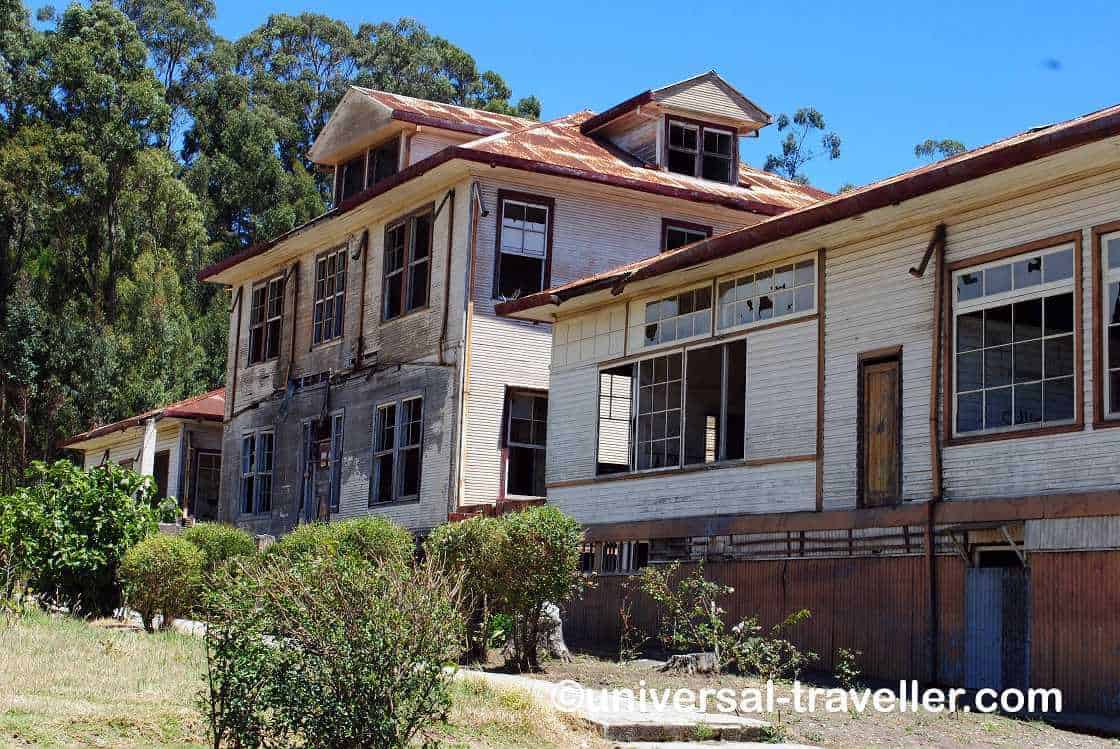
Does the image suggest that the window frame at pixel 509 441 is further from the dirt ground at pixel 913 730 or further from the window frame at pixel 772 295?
the dirt ground at pixel 913 730

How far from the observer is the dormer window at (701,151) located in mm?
26156

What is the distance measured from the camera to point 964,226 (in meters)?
14.8

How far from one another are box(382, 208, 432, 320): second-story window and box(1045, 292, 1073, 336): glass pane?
12722 millimetres

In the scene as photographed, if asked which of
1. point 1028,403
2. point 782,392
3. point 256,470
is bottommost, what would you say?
point 256,470

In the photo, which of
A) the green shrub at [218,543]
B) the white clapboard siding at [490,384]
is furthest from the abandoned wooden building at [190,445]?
the white clapboard siding at [490,384]

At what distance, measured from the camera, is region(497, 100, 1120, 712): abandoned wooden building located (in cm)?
1316

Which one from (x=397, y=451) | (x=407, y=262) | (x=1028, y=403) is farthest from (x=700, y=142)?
(x=1028, y=403)

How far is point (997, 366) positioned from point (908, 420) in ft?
3.94

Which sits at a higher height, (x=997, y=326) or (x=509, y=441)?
(x=997, y=326)

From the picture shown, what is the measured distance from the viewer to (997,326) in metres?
14.4

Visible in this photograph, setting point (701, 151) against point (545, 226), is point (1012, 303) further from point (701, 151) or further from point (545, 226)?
point (701, 151)

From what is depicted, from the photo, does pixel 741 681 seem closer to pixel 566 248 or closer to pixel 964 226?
pixel 964 226

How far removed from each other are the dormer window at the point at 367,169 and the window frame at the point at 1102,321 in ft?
52.4

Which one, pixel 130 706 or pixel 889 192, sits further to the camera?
pixel 889 192
